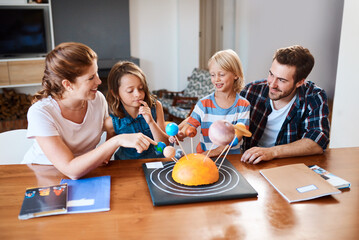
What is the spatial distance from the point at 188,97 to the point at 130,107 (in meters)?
3.30

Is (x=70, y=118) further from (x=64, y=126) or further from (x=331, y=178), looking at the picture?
(x=331, y=178)

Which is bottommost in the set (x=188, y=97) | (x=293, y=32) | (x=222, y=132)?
(x=188, y=97)

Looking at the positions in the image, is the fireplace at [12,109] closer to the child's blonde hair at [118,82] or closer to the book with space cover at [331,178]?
the child's blonde hair at [118,82]

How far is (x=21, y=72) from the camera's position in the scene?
4.90m

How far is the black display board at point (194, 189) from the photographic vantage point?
123cm

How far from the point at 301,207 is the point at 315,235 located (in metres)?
0.18

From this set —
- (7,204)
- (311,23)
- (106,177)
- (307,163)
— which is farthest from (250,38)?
(7,204)

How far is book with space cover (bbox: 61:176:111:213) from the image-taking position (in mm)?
1185

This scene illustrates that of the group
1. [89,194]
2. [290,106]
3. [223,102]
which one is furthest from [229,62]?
[89,194]

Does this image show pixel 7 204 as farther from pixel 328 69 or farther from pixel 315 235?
pixel 328 69

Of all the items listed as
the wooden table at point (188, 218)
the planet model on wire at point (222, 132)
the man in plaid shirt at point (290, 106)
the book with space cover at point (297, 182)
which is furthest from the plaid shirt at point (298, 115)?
the planet model on wire at point (222, 132)

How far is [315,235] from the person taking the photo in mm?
1055

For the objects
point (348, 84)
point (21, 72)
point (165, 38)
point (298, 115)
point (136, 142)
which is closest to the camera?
point (136, 142)

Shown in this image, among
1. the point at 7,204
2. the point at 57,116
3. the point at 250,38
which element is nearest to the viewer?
the point at 7,204
